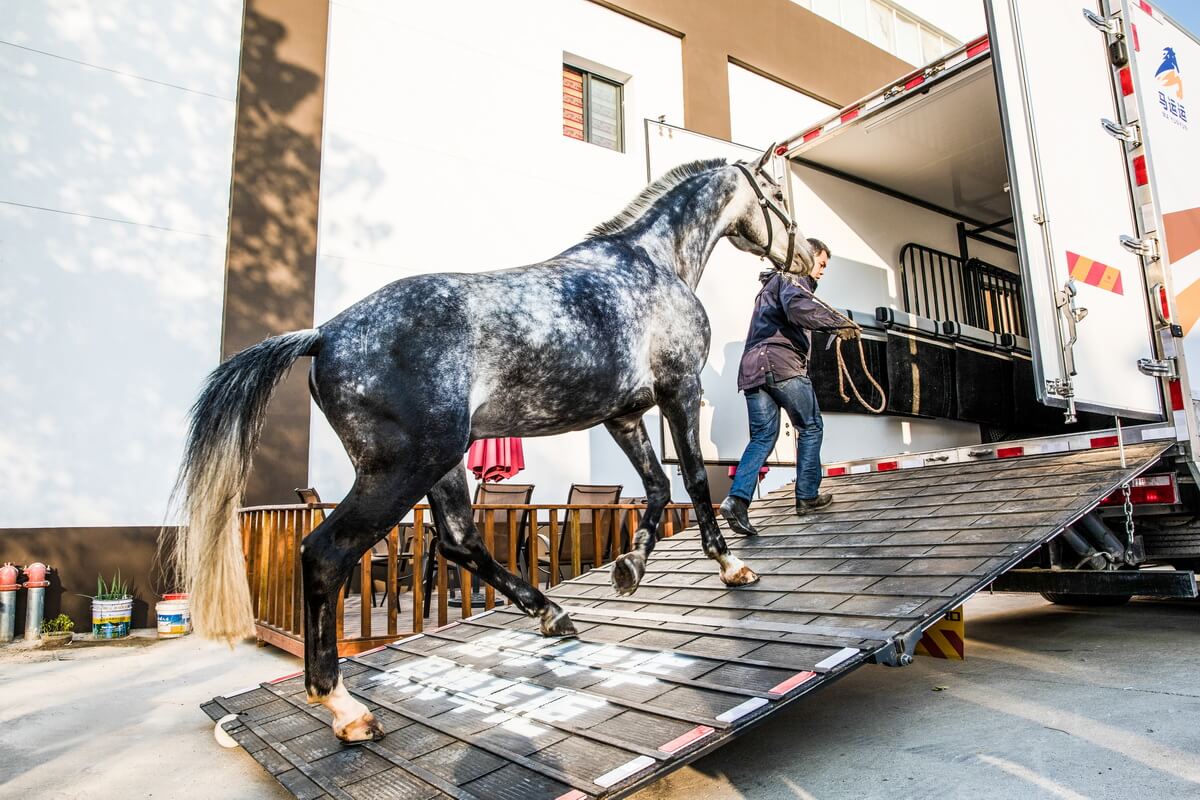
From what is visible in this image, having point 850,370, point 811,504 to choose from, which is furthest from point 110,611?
point 850,370

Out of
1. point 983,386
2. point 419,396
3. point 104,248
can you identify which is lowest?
point 419,396

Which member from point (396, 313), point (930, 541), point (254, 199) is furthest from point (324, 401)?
point (254, 199)

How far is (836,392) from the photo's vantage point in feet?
22.8

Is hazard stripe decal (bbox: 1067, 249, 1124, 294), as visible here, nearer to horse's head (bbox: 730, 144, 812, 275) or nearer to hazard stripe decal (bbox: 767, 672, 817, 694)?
horse's head (bbox: 730, 144, 812, 275)

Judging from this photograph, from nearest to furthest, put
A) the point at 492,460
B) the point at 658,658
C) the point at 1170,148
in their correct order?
Result: the point at 658,658 < the point at 1170,148 < the point at 492,460

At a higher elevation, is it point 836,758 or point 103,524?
point 103,524

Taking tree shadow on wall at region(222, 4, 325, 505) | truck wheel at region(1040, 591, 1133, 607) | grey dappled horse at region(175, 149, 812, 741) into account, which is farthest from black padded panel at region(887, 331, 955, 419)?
tree shadow on wall at region(222, 4, 325, 505)

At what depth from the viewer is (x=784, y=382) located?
16.6ft

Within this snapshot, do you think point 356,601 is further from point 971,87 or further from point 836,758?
point 971,87

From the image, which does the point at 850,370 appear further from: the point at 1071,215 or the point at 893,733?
the point at 893,733

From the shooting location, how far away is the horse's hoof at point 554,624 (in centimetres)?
352

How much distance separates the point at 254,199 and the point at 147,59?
5.36ft

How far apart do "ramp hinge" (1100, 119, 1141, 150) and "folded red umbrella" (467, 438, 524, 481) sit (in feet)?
16.7

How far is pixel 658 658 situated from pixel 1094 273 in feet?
10.8
